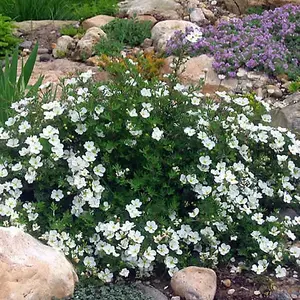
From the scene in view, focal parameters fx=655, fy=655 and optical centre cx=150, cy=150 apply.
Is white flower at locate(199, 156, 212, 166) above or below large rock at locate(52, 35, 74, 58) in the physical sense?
above

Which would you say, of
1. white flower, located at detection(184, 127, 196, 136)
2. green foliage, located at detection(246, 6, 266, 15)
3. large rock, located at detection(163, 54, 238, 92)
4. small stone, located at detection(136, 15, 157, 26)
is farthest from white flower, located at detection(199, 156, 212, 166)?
green foliage, located at detection(246, 6, 266, 15)

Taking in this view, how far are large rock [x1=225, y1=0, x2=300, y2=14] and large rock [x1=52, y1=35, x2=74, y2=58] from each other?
7.51 ft

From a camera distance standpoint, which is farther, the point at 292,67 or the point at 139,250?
the point at 292,67

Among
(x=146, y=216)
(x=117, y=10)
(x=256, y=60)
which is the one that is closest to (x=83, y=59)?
(x=117, y=10)

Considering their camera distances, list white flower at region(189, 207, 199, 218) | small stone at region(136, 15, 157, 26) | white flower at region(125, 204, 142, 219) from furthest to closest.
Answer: small stone at region(136, 15, 157, 26)
white flower at region(189, 207, 199, 218)
white flower at region(125, 204, 142, 219)

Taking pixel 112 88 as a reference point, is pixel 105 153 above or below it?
below

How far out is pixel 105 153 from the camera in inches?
143

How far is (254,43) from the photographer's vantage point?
6.74m

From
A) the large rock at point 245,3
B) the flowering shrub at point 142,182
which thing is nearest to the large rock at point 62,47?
the large rock at point 245,3

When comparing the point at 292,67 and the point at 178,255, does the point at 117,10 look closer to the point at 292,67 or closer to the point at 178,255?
the point at 292,67

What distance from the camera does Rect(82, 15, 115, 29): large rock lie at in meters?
8.16

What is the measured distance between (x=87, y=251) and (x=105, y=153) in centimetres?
55

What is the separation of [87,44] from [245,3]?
7.81 feet

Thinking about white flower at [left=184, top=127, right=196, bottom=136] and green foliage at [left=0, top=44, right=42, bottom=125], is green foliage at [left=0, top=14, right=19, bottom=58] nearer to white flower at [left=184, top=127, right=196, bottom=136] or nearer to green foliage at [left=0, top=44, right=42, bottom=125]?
green foliage at [left=0, top=44, right=42, bottom=125]
